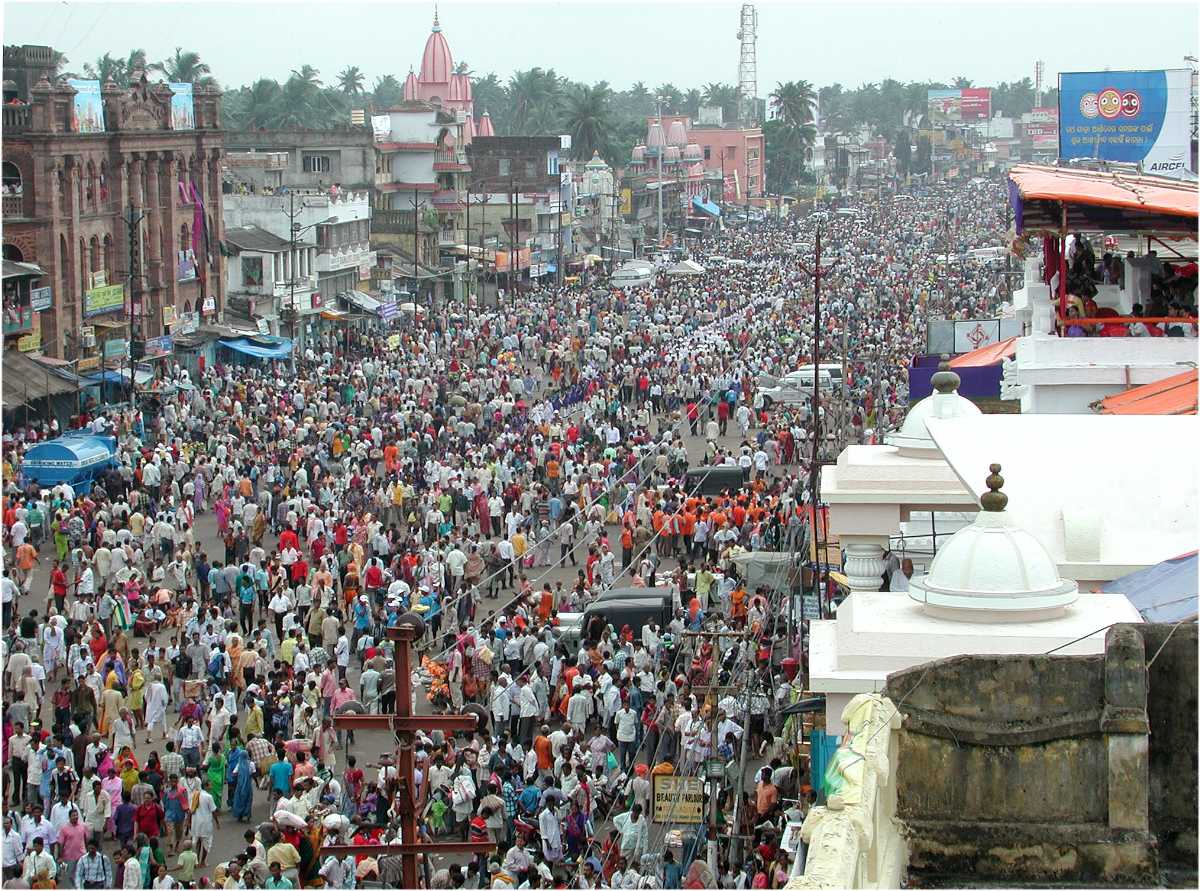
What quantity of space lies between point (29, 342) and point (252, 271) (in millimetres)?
14656

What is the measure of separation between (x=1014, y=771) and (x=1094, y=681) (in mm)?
505

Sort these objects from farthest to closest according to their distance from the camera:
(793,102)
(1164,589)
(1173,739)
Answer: (793,102), (1164,589), (1173,739)

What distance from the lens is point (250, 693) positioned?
18031mm

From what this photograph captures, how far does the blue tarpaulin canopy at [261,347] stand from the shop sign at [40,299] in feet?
20.9

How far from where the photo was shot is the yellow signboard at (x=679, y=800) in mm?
15281

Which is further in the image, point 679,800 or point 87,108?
point 87,108

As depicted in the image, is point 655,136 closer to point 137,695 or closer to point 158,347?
point 158,347

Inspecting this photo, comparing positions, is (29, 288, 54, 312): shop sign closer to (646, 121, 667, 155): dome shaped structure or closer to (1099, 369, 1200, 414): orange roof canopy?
(1099, 369, 1200, 414): orange roof canopy

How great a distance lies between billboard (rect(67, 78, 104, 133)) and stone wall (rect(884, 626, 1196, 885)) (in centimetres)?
4168

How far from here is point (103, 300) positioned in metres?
47.0

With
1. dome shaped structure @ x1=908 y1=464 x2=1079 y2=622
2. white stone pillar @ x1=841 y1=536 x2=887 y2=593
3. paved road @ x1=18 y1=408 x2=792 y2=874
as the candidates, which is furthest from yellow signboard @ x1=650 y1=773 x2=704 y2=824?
dome shaped structure @ x1=908 y1=464 x2=1079 y2=622

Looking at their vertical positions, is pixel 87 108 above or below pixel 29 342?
above

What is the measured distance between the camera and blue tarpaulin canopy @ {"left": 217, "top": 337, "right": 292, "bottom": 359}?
4903 cm

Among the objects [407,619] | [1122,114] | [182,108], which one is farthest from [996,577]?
[182,108]
